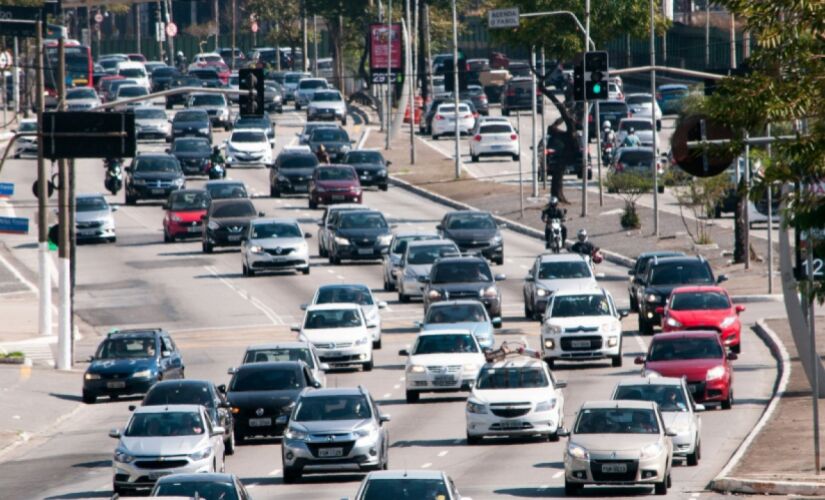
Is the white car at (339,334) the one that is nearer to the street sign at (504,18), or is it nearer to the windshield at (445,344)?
the windshield at (445,344)

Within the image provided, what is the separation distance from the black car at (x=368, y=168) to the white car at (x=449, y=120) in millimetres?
19389

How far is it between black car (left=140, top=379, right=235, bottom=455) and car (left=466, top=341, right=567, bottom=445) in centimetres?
404

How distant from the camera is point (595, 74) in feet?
148

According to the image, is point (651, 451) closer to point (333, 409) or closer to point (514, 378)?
point (333, 409)

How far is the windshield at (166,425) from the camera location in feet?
98.1

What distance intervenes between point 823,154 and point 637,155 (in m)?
58.0

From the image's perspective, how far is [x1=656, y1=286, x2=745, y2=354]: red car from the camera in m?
44.6

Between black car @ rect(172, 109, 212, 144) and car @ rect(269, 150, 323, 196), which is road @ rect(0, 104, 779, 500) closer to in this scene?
car @ rect(269, 150, 323, 196)

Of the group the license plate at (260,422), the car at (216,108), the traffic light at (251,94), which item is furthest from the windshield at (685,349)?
the car at (216,108)

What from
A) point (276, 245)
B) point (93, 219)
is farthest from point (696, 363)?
point (93, 219)

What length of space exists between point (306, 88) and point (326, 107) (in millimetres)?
10653

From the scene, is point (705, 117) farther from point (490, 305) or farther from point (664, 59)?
point (664, 59)

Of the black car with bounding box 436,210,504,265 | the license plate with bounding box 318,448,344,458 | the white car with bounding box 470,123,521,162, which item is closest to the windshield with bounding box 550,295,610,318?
the license plate with bounding box 318,448,344,458

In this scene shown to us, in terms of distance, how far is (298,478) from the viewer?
3077 cm
